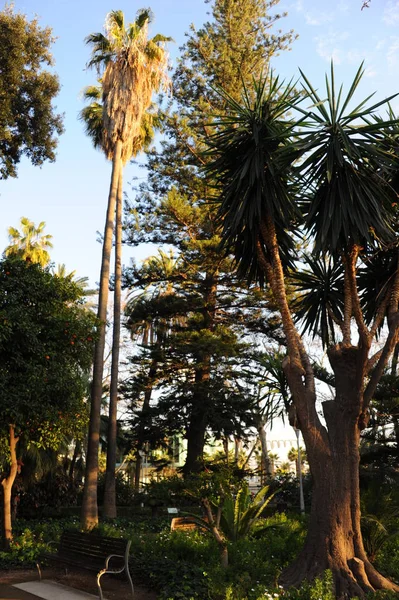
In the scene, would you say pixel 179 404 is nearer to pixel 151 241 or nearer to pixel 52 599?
pixel 151 241

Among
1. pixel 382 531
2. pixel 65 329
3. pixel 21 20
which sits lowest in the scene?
pixel 382 531

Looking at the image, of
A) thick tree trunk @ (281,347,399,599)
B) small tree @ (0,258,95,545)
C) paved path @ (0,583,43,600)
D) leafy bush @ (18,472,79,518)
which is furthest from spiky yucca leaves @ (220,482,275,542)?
leafy bush @ (18,472,79,518)

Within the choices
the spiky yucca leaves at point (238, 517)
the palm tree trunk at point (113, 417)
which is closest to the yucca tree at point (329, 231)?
the spiky yucca leaves at point (238, 517)

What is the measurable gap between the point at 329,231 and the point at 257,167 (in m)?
1.55

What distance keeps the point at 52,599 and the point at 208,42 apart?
24.3m

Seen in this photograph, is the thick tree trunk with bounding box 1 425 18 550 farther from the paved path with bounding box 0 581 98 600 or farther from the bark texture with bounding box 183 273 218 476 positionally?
the bark texture with bounding box 183 273 218 476

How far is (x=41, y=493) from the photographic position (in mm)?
21156

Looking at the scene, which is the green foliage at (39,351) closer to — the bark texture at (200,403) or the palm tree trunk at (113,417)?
the palm tree trunk at (113,417)

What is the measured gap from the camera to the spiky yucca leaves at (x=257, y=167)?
9.84 meters

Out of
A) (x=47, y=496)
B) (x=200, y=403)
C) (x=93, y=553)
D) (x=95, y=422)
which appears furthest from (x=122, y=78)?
(x=93, y=553)

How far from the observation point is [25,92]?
13891 mm

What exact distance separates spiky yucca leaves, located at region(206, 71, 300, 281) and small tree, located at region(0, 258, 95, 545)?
153 inches

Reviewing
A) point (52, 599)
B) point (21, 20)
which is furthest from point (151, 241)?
point (52, 599)

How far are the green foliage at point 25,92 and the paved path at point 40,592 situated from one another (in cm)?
880
